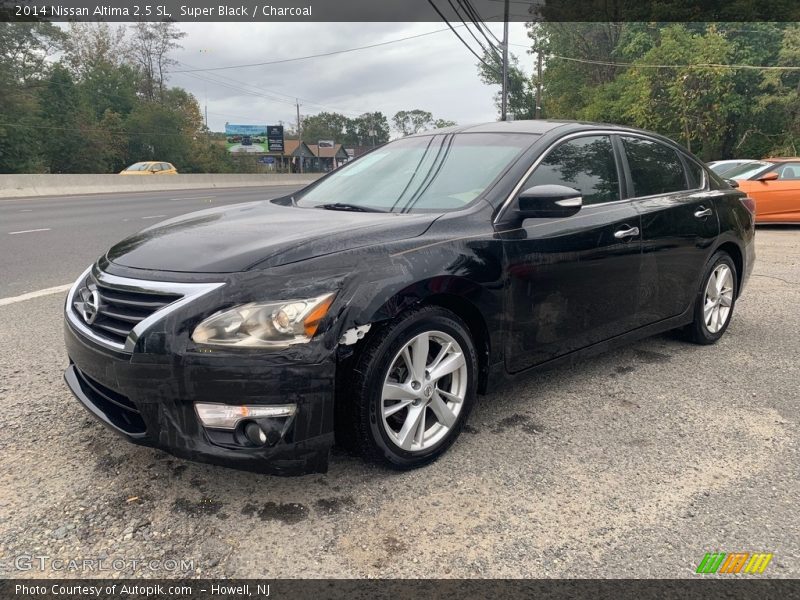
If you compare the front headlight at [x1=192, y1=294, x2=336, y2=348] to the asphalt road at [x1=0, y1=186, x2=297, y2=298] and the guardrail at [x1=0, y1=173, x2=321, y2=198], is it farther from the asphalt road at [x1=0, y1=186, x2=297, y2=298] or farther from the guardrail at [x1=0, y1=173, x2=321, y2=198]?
the guardrail at [x1=0, y1=173, x2=321, y2=198]

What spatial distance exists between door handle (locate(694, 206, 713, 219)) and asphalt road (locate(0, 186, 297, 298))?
6053 millimetres

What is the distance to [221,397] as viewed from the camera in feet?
7.50

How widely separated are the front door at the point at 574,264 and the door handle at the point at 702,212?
825 millimetres

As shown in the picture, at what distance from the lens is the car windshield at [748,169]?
38.2ft

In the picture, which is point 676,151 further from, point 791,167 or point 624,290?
point 791,167

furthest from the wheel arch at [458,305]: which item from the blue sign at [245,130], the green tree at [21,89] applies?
the blue sign at [245,130]

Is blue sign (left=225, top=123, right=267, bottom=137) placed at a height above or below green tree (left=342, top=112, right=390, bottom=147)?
below

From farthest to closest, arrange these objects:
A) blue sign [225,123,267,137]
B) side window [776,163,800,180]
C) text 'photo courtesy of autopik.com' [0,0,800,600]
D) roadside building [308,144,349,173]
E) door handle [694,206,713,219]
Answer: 1. roadside building [308,144,349,173]
2. blue sign [225,123,267,137]
3. side window [776,163,800,180]
4. door handle [694,206,713,219]
5. text 'photo courtesy of autopik.com' [0,0,800,600]

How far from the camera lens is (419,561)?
217cm

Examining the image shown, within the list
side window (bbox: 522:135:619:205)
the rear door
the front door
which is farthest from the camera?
the rear door

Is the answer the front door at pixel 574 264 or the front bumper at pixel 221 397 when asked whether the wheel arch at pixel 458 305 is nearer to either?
the front door at pixel 574 264

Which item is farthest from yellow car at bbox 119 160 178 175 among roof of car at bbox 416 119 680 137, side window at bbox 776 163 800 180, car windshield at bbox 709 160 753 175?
roof of car at bbox 416 119 680 137

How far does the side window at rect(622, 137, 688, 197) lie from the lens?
3.98m

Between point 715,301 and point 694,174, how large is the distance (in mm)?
983
